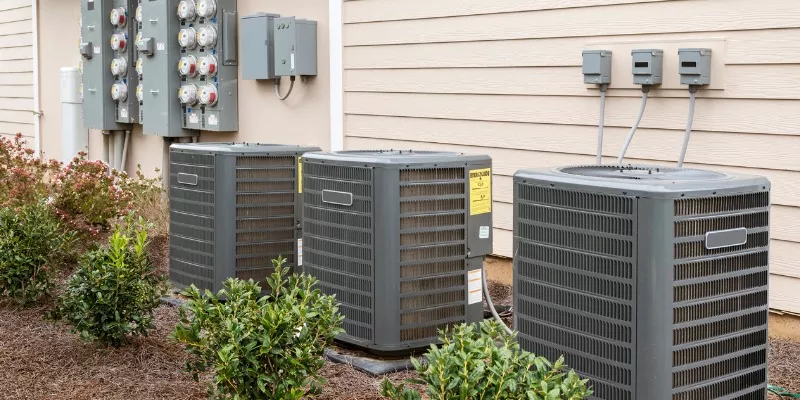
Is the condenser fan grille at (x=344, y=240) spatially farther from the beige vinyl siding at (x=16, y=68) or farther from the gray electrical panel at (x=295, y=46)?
the beige vinyl siding at (x=16, y=68)

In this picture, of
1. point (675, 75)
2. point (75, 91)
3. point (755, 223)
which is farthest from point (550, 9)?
point (75, 91)

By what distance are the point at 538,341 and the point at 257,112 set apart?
521cm

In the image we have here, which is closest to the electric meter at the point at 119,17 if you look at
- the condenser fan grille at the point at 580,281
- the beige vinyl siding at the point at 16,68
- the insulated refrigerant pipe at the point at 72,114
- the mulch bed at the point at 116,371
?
the insulated refrigerant pipe at the point at 72,114

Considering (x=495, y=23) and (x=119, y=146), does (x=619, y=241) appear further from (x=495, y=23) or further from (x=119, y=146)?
(x=119, y=146)

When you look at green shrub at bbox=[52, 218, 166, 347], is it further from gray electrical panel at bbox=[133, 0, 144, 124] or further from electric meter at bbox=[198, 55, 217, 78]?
gray electrical panel at bbox=[133, 0, 144, 124]

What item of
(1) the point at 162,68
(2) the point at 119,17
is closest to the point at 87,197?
(1) the point at 162,68

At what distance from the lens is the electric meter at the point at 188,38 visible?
830 centimetres

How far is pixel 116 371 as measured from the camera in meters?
4.18

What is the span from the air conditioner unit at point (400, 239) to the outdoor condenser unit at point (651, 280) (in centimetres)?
101

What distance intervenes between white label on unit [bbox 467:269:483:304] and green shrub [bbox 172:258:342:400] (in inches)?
44.3

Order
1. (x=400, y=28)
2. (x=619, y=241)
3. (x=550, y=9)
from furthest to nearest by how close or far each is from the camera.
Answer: (x=400, y=28), (x=550, y=9), (x=619, y=241)

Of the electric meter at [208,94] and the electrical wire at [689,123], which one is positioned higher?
the electric meter at [208,94]

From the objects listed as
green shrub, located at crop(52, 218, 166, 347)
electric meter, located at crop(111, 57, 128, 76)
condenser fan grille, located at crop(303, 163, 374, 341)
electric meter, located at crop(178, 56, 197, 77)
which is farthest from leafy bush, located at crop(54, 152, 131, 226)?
condenser fan grille, located at crop(303, 163, 374, 341)

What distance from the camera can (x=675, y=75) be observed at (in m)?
4.87
